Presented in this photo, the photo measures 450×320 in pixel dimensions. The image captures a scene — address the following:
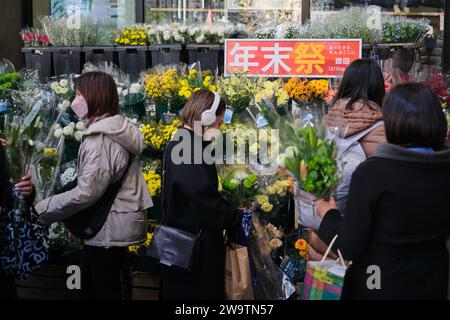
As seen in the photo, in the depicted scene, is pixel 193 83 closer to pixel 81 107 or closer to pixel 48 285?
pixel 81 107

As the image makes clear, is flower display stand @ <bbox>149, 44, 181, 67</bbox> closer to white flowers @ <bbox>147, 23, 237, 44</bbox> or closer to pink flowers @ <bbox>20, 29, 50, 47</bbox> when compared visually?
white flowers @ <bbox>147, 23, 237, 44</bbox>

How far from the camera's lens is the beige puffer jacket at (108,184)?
13.0ft

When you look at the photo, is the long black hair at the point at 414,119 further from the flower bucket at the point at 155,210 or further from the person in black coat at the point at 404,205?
the flower bucket at the point at 155,210

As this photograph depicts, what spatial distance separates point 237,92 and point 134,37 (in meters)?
2.26

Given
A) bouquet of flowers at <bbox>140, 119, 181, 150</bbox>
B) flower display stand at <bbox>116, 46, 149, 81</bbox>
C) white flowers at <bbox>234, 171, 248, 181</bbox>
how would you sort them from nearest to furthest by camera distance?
white flowers at <bbox>234, 171, 248, 181</bbox> → bouquet of flowers at <bbox>140, 119, 181, 150</bbox> → flower display stand at <bbox>116, 46, 149, 81</bbox>

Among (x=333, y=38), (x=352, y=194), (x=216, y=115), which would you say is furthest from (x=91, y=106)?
(x=333, y=38)

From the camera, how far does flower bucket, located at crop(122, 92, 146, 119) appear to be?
559 cm

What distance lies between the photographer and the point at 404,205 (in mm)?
2906

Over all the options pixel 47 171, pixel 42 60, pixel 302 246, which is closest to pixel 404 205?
pixel 302 246

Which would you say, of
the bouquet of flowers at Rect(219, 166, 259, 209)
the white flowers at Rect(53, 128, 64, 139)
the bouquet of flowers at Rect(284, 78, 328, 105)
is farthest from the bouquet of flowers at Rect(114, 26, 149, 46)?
the bouquet of flowers at Rect(219, 166, 259, 209)

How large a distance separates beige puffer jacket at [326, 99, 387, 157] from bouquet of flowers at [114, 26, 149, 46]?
3659mm

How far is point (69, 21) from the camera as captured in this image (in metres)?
7.33

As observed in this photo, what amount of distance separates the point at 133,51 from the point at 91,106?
10.5ft

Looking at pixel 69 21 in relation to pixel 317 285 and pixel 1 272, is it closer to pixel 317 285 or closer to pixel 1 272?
pixel 1 272
